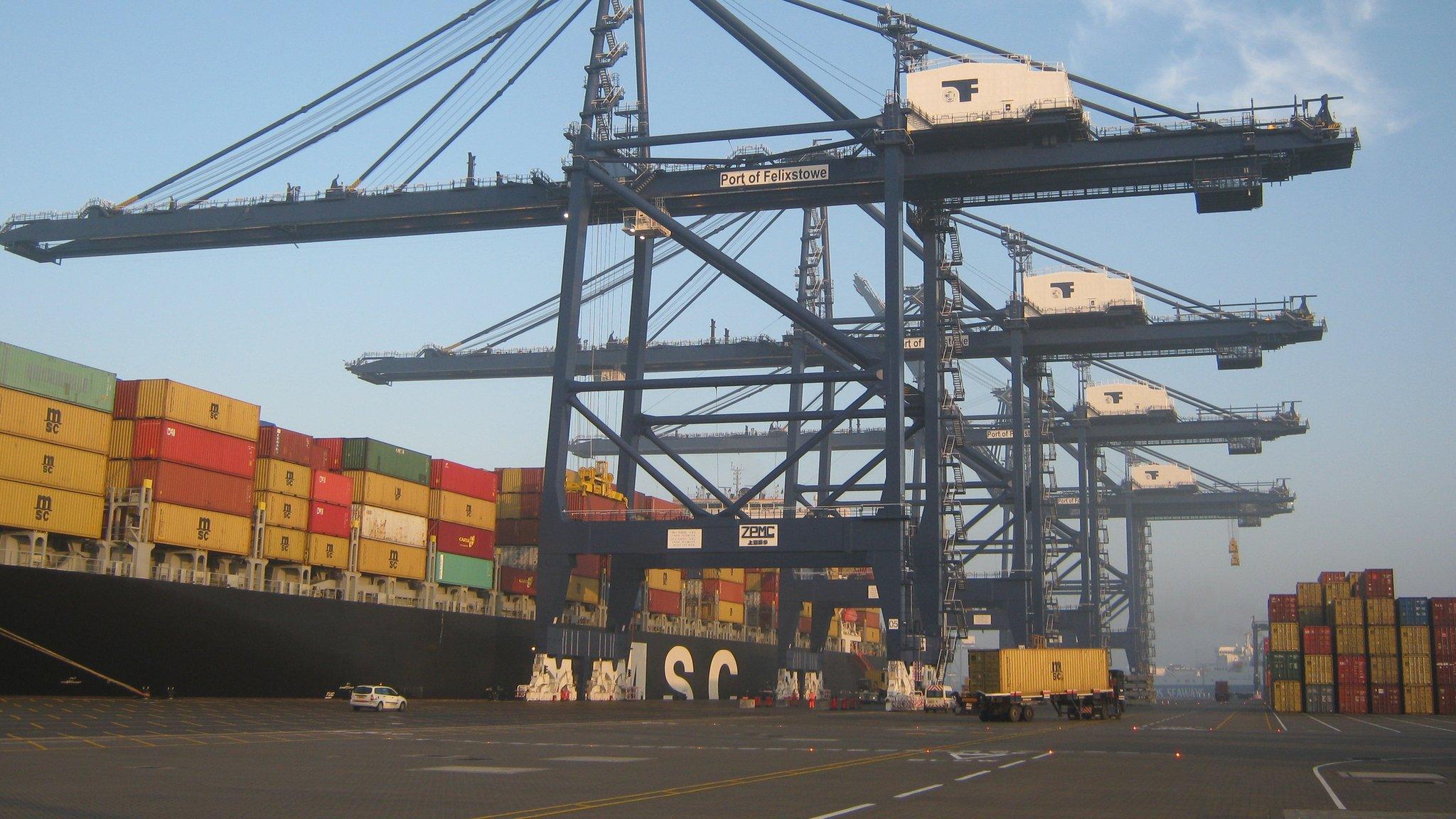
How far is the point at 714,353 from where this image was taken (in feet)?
200

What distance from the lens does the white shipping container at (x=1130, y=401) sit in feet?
230

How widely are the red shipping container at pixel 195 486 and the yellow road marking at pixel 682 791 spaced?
20.3 m

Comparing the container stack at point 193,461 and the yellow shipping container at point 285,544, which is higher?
the container stack at point 193,461

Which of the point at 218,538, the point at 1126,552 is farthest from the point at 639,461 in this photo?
the point at 1126,552

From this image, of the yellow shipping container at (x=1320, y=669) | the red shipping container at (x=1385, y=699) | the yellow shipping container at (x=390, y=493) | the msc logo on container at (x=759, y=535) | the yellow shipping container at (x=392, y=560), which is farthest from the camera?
the yellow shipping container at (x=1320, y=669)

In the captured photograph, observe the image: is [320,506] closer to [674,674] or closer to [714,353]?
[674,674]

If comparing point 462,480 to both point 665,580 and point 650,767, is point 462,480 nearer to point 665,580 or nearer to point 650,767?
point 665,580

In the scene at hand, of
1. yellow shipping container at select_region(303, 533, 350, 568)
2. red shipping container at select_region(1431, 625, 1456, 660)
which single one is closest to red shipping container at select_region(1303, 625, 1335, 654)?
red shipping container at select_region(1431, 625, 1456, 660)

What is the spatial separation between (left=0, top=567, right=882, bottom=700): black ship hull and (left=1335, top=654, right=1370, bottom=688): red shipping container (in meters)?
31.0

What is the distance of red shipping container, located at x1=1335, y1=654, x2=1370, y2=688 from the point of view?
5503cm

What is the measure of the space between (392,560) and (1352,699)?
41.9 meters

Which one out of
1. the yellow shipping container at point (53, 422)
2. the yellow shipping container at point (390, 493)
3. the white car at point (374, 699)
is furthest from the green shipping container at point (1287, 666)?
the yellow shipping container at point (53, 422)

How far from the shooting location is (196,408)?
33562 mm

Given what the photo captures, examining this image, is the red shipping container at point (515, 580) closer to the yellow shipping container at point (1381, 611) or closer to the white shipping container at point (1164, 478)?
the yellow shipping container at point (1381, 611)
